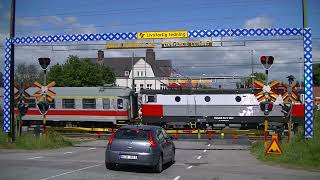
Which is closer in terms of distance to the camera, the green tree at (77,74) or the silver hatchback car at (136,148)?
the silver hatchback car at (136,148)

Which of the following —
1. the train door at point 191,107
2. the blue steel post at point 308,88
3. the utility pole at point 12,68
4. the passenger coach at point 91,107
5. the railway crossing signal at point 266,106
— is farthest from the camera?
the train door at point 191,107

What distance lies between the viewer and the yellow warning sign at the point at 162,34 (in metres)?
24.1

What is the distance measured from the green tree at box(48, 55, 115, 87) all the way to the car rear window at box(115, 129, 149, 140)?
59.4 meters

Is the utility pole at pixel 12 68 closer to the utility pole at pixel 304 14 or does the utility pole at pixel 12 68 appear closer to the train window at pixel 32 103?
the utility pole at pixel 304 14

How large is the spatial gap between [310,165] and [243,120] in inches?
902

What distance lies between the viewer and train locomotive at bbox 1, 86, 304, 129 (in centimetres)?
4156

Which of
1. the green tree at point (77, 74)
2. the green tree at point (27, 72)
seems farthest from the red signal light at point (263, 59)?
the green tree at point (27, 72)

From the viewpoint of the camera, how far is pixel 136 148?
15.6 m

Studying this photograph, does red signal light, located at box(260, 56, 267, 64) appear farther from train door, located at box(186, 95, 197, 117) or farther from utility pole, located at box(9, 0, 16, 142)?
train door, located at box(186, 95, 197, 117)

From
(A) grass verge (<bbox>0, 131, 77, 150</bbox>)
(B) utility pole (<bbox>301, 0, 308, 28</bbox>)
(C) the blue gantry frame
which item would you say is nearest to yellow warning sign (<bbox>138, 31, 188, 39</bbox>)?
(C) the blue gantry frame

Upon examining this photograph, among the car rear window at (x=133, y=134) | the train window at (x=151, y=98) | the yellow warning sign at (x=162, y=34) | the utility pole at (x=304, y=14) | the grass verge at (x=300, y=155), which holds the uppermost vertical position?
the utility pole at (x=304, y=14)

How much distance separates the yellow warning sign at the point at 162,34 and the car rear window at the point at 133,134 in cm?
911

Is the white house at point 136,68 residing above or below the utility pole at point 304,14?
above

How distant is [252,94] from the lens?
4131 cm
